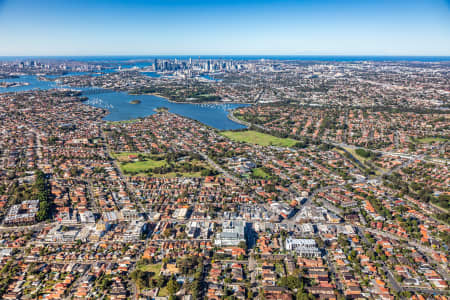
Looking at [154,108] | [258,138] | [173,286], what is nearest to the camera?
[173,286]

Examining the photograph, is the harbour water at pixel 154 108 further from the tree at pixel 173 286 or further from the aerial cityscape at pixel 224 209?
the tree at pixel 173 286

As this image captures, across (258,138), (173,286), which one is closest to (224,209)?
(173,286)

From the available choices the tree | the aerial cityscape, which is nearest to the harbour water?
the aerial cityscape

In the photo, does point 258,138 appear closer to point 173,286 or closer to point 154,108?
point 173,286

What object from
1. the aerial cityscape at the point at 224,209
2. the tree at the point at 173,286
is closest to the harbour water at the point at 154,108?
the aerial cityscape at the point at 224,209

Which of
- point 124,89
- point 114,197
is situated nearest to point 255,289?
point 114,197

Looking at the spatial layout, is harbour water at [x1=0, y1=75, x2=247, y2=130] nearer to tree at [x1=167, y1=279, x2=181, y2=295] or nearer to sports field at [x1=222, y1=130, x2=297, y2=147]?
sports field at [x1=222, y1=130, x2=297, y2=147]

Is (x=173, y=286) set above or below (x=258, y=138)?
below

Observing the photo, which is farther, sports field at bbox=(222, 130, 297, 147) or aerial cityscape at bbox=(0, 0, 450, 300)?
sports field at bbox=(222, 130, 297, 147)

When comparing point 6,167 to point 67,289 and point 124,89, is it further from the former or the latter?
point 124,89

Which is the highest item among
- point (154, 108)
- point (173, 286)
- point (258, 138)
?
point (154, 108)

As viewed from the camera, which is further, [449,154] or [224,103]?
[224,103]
